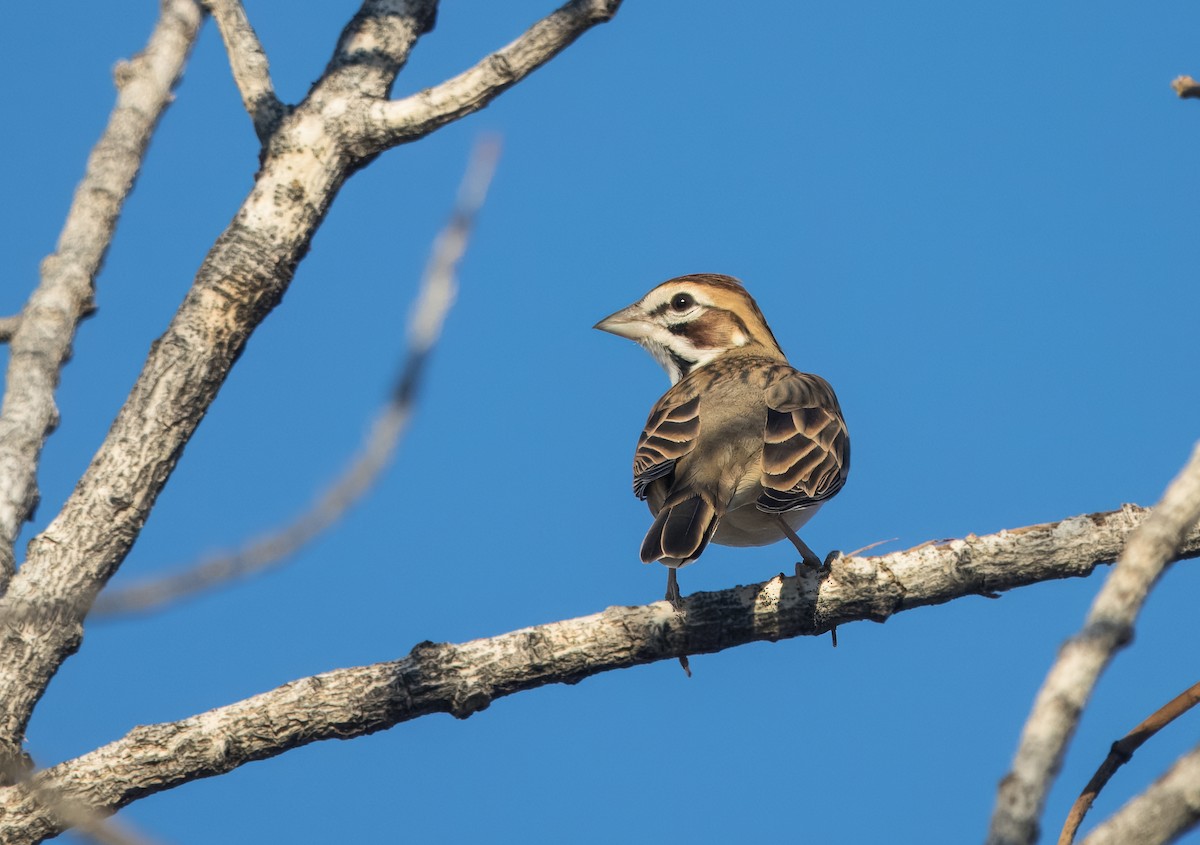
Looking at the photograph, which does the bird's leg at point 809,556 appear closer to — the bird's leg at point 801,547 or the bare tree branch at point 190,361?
the bird's leg at point 801,547

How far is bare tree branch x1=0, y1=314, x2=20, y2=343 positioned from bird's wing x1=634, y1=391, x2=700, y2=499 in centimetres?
337

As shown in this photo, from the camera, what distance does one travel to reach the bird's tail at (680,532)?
21.6ft

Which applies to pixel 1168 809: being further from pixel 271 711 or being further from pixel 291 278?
pixel 291 278

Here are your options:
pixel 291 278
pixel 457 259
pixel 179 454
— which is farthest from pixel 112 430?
pixel 457 259

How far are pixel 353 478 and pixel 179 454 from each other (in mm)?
2682

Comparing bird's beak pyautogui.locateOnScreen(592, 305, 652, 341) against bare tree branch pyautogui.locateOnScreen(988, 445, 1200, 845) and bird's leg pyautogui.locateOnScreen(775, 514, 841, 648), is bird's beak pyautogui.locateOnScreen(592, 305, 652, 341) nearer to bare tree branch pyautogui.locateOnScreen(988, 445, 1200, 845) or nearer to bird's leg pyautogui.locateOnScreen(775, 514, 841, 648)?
bird's leg pyautogui.locateOnScreen(775, 514, 841, 648)

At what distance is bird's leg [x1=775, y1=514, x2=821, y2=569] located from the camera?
6.66 m

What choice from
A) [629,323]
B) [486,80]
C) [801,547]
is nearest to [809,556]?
[801,547]

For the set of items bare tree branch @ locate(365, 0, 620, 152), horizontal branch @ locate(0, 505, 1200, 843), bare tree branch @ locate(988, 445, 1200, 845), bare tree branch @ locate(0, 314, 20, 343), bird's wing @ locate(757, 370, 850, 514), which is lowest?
bare tree branch @ locate(988, 445, 1200, 845)

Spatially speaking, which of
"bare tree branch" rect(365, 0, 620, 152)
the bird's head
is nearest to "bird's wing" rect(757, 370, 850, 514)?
the bird's head

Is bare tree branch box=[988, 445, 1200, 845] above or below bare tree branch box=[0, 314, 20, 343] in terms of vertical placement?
below

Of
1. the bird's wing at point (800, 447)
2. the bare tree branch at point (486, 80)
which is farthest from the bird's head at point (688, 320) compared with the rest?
the bare tree branch at point (486, 80)

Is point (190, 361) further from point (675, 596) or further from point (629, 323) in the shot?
point (629, 323)

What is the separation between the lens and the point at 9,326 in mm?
6184
